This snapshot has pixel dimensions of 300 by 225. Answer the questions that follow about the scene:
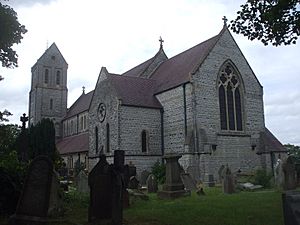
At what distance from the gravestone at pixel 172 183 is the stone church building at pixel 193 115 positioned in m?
7.29

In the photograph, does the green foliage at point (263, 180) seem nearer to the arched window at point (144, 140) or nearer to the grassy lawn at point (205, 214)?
the grassy lawn at point (205, 214)

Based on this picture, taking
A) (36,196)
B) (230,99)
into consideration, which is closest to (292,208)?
(36,196)

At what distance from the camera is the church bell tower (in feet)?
161

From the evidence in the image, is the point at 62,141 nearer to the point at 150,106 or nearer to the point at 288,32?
the point at 150,106

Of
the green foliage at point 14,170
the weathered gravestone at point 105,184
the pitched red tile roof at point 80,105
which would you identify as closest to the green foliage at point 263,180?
the weathered gravestone at point 105,184

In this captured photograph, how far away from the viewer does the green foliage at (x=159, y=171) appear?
23.2m

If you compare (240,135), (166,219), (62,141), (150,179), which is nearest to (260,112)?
(240,135)

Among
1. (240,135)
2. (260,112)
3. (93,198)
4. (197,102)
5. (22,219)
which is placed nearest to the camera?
(22,219)

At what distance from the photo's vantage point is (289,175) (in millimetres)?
14320

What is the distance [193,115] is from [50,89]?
32.8 meters

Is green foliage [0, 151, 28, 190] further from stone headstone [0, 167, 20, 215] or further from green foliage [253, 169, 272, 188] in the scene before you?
green foliage [253, 169, 272, 188]

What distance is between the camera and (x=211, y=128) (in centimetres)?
2366

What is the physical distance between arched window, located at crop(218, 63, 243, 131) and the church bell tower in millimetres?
30580

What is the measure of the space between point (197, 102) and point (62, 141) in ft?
92.8
